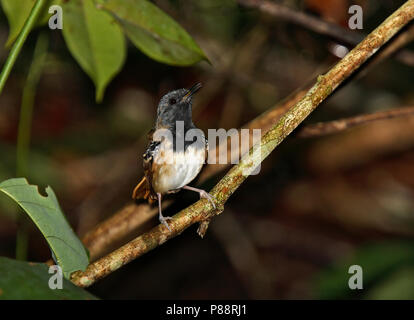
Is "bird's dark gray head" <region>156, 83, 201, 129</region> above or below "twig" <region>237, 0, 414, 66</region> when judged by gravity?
below

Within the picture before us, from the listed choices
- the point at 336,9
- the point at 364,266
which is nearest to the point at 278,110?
the point at 336,9

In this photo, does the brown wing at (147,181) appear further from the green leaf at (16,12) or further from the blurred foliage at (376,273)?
the blurred foliage at (376,273)

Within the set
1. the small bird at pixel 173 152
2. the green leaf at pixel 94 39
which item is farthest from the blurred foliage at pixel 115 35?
the small bird at pixel 173 152

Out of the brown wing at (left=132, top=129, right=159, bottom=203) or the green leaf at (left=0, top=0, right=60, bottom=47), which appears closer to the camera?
the green leaf at (left=0, top=0, right=60, bottom=47)

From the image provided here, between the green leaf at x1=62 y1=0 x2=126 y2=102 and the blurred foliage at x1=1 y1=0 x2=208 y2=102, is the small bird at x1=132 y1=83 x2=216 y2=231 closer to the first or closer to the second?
the blurred foliage at x1=1 y1=0 x2=208 y2=102

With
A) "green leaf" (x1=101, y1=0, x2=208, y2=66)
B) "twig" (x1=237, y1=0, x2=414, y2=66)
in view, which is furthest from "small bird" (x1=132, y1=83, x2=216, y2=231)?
"twig" (x1=237, y1=0, x2=414, y2=66)

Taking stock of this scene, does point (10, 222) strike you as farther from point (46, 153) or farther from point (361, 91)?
point (361, 91)

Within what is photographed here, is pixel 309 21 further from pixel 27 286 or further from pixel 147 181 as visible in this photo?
pixel 27 286

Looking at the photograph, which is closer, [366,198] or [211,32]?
[211,32]
